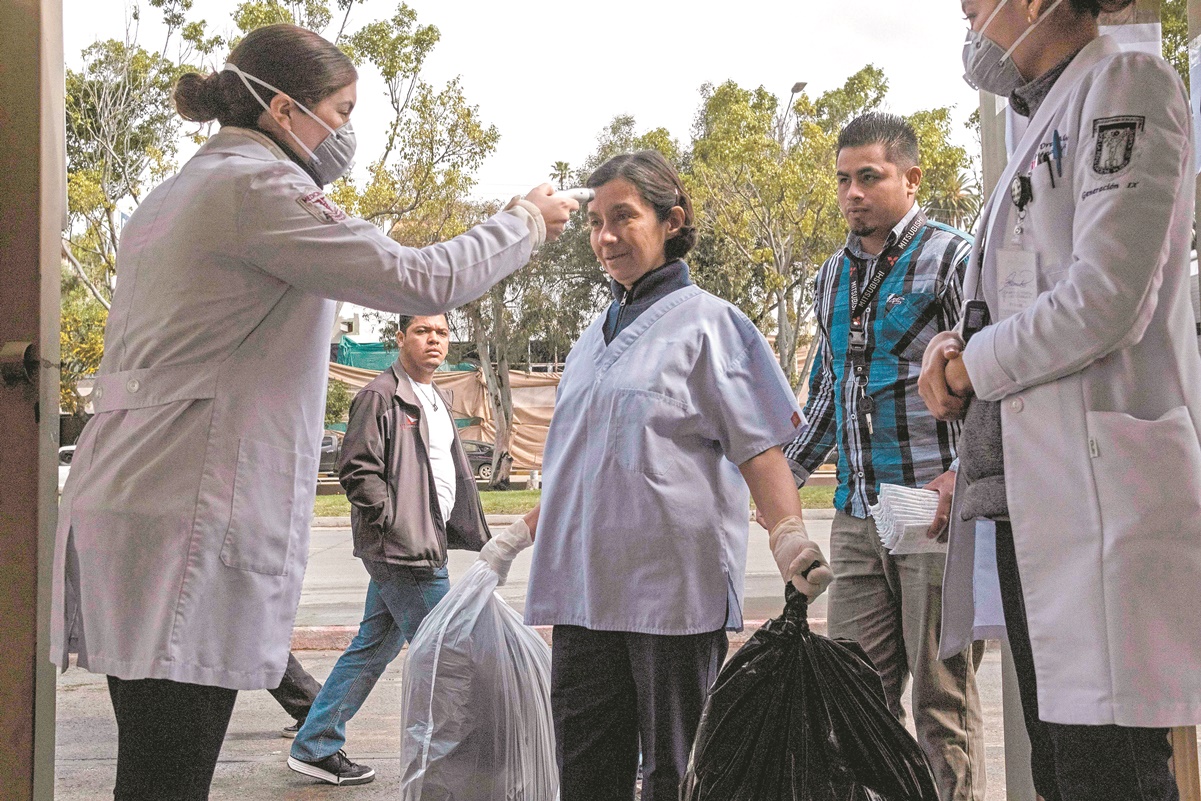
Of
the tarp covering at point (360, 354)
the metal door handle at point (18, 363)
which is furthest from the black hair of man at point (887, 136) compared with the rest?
the tarp covering at point (360, 354)

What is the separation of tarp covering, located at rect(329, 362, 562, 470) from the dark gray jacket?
2135 centimetres

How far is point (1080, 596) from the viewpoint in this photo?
4.97 ft

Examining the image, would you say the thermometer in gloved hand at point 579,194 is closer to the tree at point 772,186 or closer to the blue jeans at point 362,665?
the blue jeans at point 362,665

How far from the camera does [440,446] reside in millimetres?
4625

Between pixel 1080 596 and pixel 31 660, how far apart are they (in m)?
1.91

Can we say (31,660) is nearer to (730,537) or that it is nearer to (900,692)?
(730,537)

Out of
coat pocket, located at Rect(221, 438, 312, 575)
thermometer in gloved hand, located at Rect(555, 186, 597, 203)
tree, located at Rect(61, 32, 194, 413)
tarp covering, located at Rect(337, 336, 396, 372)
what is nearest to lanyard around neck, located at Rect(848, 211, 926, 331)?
thermometer in gloved hand, located at Rect(555, 186, 597, 203)

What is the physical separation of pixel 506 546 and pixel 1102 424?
1.83m

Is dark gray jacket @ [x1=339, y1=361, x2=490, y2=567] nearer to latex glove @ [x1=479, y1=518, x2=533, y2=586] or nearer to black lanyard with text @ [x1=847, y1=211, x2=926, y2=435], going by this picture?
latex glove @ [x1=479, y1=518, x2=533, y2=586]

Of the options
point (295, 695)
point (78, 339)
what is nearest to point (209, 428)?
point (295, 695)

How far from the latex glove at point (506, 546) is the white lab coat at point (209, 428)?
1.03 meters

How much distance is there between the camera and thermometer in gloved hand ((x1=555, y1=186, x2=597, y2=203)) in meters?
2.52

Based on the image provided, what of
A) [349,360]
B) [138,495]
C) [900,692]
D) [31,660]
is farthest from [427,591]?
[349,360]

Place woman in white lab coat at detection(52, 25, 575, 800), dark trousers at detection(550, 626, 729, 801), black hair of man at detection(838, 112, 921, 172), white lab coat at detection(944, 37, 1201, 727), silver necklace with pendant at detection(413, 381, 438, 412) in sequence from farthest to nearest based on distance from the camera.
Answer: silver necklace with pendant at detection(413, 381, 438, 412), black hair of man at detection(838, 112, 921, 172), dark trousers at detection(550, 626, 729, 801), woman in white lab coat at detection(52, 25, 575, 800), white lab coat at detection(944, 37, 1201, 727)
